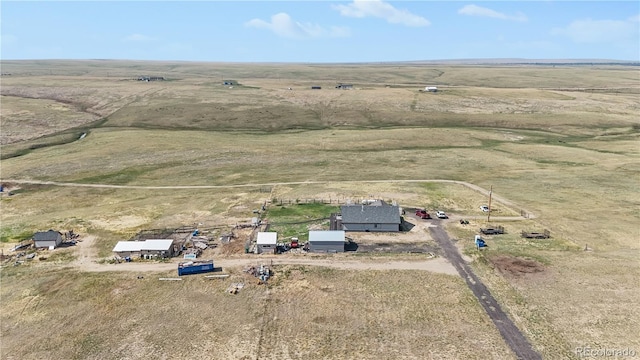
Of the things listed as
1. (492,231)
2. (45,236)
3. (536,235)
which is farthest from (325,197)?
(45,236)

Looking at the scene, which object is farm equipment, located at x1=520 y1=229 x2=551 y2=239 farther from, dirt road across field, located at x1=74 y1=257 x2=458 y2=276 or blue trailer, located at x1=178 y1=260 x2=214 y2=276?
blue trailer, located at x1=178 y1=260 x2=214 y2=276

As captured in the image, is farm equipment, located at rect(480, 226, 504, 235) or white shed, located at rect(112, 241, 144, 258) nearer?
white shed, located at rect(112, 241, 144, 258)

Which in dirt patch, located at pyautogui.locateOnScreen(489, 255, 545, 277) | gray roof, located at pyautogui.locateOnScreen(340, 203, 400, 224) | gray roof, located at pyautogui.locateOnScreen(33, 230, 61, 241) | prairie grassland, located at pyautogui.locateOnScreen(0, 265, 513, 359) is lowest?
prairie grassland, located at pyautogui.locateOnScreen(0, 265, 513, 359)

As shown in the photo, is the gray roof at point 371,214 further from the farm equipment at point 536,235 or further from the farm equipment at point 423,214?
the farm equipment at point 536,235

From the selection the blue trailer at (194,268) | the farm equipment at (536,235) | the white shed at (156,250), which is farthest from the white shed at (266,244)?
the farm equipment at (536,235)

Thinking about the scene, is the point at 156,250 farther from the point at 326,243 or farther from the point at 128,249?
the point at 326,243

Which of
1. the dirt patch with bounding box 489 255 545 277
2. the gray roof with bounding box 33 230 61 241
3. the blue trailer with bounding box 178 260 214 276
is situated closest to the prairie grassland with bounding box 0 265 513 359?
the blue trailer with bounding box 178 260 214 276
